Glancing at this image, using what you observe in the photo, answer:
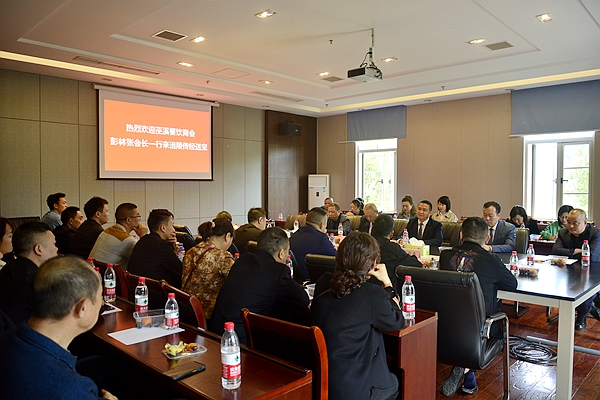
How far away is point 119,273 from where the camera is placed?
358cm

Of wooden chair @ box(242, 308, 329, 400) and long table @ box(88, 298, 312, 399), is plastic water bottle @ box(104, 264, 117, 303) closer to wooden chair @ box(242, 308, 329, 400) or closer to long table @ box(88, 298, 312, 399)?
long table @ box(88, 298, 312, 399)

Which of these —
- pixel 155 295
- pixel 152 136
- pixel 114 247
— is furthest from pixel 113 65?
pixel 155 295

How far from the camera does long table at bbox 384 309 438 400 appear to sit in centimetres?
250

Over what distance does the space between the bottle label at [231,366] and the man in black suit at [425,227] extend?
15.7 feet

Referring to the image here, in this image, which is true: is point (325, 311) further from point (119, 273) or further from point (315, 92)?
point (315, 92)

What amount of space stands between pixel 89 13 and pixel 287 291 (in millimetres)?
4184

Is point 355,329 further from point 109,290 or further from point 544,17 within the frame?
point 544,17

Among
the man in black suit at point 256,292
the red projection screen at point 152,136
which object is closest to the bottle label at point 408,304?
the man in black suit at point 256,292

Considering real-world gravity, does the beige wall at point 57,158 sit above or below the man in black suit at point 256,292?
above

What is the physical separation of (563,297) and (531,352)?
132cm

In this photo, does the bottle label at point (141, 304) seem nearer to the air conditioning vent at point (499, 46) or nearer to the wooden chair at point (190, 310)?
the wooden chair at point (190, 310)

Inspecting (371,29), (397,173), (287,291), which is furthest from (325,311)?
(397,173)

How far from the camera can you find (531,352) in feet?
13.6

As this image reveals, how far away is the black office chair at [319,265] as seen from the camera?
367 centimetres
